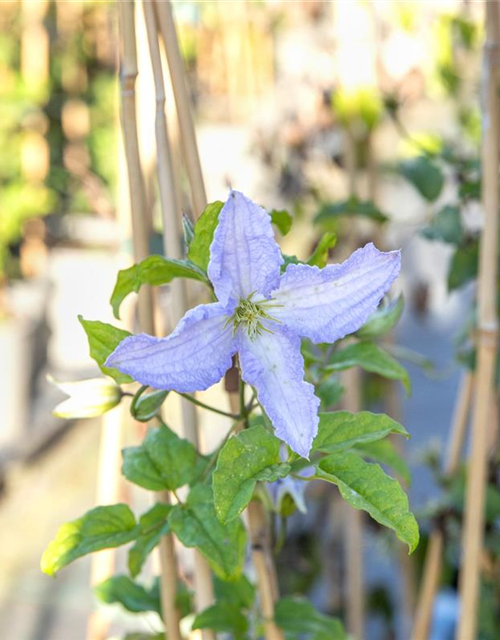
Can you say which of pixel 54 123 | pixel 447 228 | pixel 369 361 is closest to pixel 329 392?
pixel 369 361

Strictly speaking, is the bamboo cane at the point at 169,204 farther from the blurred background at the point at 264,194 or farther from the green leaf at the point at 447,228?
the green leaf at the point at 447,228

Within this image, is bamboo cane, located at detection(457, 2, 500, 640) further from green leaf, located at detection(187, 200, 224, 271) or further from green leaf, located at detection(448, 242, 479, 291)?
green leaf, located at detection(187, 200, 224, 271)

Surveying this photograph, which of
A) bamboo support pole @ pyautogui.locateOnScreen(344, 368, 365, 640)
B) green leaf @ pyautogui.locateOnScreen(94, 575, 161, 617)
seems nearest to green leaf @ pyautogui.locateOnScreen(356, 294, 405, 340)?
green leaf @ pyautogui.locateOnScreen(94, 575, 161, 617)

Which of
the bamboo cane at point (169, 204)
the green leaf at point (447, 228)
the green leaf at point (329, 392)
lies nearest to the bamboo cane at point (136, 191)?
the bamboo cane at point (169, 204)

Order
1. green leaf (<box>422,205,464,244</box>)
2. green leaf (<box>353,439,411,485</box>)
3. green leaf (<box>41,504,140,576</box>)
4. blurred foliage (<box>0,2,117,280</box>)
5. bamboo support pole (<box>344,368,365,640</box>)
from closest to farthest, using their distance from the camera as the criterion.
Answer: green leaf (<box>41,504,140,576</box>)
green leaf (<box>353,439,411,485</box>)
green leaf (<box>422,205,464,244</box>)
bamboo support pole (<box>344,368,365,640</box>)
blurred foliage (<box>0,2,117,280</box>)

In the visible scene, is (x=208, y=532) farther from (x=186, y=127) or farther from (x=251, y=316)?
(x=186, y=127)

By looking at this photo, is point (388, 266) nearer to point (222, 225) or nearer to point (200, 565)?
point (222, 225)

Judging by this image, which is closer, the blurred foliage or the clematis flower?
the clematis flower

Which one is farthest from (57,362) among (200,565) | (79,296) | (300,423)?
(300,423)
